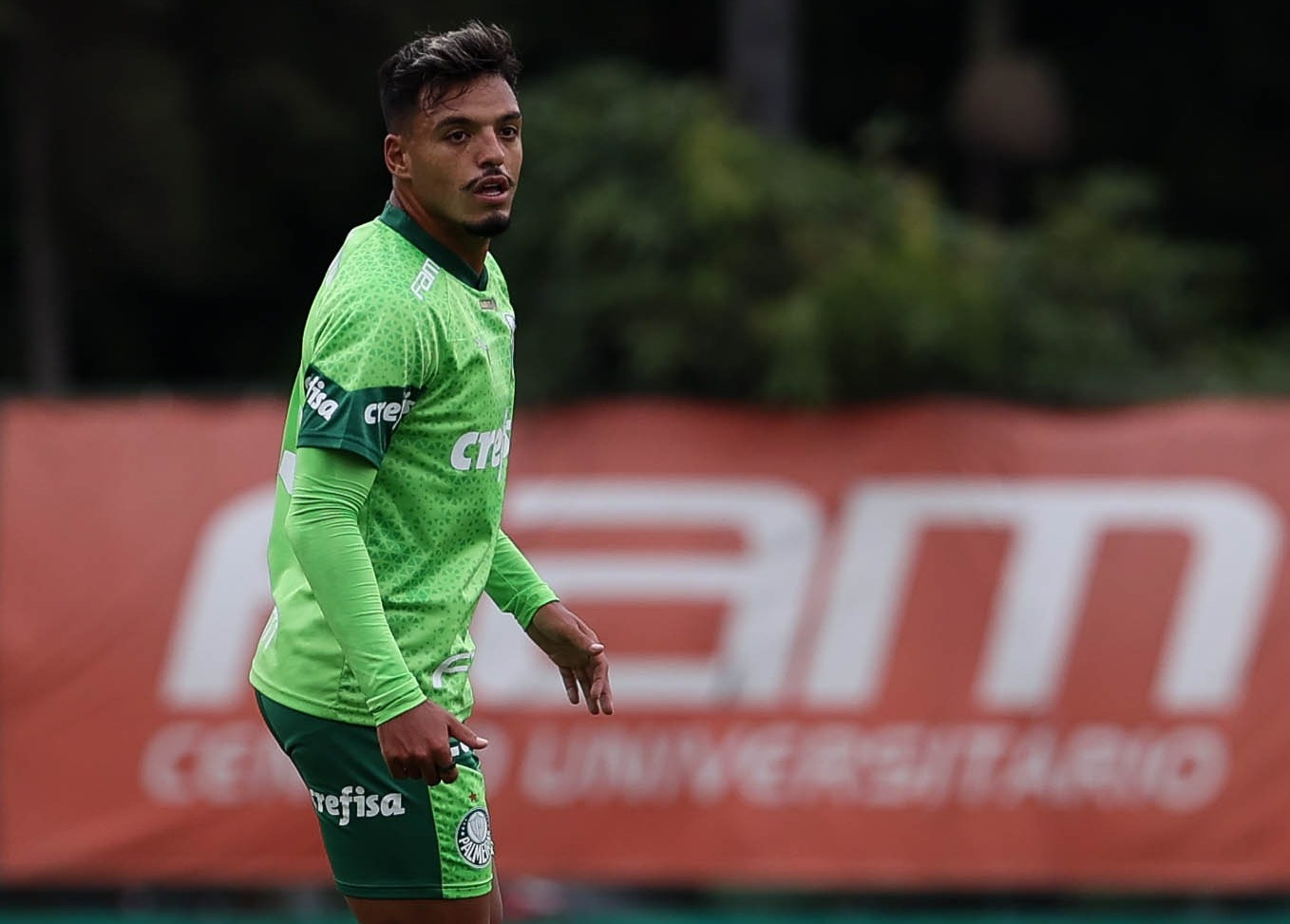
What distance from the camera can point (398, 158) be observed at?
143 inches

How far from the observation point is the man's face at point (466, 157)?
354cm

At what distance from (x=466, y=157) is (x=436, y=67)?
0.16 metres

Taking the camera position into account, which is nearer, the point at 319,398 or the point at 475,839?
the point at 319,398

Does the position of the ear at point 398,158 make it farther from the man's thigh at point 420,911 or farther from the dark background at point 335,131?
the dark background at point 335,131

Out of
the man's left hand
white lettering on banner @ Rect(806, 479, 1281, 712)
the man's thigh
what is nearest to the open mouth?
the man's left hand

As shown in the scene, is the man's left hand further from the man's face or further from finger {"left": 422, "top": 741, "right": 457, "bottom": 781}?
the man's face

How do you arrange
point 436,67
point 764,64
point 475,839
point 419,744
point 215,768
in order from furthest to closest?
point 764,64
point 215,768
point 475,839
point 436,67
point 419,744

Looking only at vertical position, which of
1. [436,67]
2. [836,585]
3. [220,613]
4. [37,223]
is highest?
[436,67]

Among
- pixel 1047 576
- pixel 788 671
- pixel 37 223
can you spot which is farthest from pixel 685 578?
A: pixel 37 223

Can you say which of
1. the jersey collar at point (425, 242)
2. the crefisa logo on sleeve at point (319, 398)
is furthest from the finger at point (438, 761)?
the jersey collar at point (425, 242)

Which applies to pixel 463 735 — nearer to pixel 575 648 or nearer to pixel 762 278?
pixel 575 648

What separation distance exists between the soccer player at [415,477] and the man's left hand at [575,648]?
34 cm

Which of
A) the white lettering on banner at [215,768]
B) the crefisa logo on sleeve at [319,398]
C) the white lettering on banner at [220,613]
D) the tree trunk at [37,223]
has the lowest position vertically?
the white lettering on banner at [215,768]

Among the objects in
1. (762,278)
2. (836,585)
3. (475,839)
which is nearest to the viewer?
(475,839)
